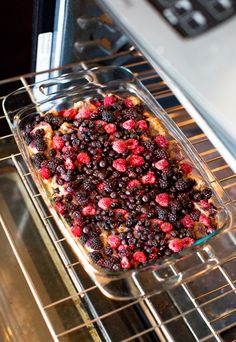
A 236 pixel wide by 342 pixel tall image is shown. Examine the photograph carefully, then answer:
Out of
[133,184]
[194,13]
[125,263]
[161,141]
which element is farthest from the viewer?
[161,141]

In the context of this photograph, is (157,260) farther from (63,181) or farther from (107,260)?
(63,181)

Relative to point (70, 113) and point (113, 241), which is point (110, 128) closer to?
point (70, 113)


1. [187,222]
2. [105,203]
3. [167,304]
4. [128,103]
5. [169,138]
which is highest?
[128,103]

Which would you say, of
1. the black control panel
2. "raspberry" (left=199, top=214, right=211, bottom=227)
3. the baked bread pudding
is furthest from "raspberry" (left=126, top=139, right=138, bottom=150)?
the black control panel

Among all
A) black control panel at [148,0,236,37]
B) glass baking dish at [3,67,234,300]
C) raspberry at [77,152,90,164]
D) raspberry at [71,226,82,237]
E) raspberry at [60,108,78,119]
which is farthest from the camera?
raspberry at [60,108,78,119]

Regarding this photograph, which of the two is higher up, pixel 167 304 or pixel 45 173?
pixel 45 173

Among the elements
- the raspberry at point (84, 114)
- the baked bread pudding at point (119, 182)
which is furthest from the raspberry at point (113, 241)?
the raspberry at point (84, 114)

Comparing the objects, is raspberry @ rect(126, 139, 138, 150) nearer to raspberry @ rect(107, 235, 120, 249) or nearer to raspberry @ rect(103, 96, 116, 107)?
raspberry @ rect(103, 96, 116, 107)

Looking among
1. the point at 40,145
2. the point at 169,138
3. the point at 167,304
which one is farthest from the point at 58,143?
the point at 167,304
